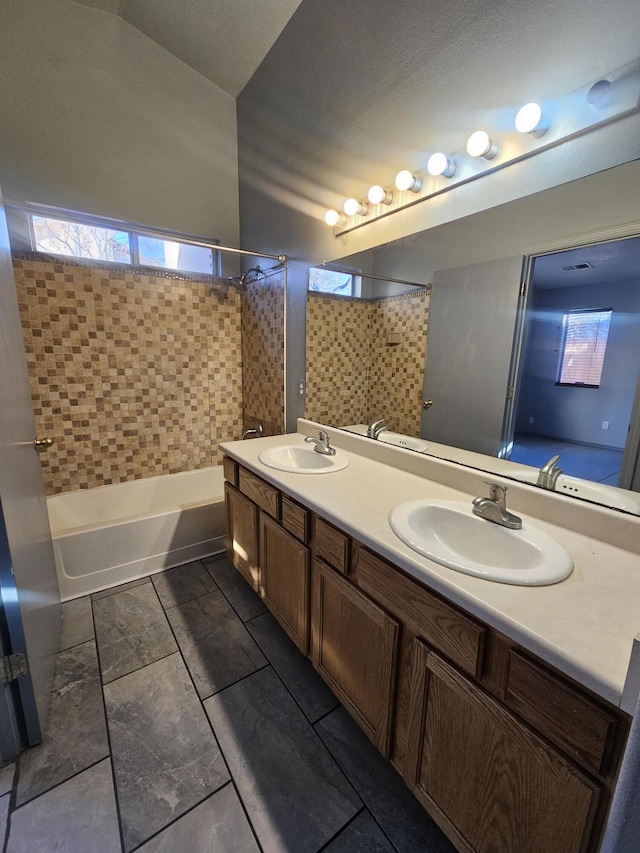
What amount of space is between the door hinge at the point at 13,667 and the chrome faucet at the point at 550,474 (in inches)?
71.4

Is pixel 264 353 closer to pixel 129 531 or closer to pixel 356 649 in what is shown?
pixel 129 531

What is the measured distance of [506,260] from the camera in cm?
124

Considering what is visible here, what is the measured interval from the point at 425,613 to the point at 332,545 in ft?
1.30

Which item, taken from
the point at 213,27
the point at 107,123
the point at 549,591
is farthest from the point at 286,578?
the point at 213,27

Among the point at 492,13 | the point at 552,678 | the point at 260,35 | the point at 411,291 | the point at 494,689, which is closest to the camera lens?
the point at 552,678

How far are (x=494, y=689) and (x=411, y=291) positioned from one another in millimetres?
1417

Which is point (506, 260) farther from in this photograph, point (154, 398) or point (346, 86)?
point (154, 398)

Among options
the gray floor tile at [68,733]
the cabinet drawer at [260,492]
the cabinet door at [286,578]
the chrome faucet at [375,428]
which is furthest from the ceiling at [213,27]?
the gray floor tile at [68,733]

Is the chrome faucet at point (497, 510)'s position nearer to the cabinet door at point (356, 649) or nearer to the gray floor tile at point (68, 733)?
the cabinet door at point (356, 649)

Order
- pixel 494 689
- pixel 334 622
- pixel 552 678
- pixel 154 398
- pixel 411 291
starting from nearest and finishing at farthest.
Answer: pixel 552 678
pixel 494 689
pixel 334 622
pixel 411 291
pixel 154 398

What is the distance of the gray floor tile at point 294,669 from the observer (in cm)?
139

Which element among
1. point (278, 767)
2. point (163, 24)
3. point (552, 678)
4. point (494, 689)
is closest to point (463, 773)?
point (494, 689)

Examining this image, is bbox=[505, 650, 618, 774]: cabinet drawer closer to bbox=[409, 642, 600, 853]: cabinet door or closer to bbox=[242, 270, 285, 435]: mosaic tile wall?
bbox=[409, 642, 600, 853]: cabinet door

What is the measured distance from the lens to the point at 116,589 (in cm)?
207
